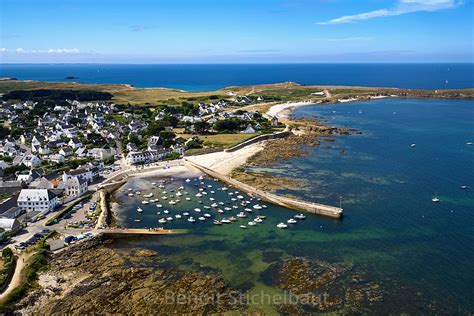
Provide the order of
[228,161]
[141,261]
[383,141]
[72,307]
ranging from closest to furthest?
[72,307] → [141,261] → [228,161] → [383,141]

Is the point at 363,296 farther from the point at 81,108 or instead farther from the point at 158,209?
the point at 81,108

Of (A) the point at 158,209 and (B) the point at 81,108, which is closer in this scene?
(A) the point at 158,209

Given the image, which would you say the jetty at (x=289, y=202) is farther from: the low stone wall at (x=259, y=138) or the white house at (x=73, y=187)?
the white house at (x=73, y=187)

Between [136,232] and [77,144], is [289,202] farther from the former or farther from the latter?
[77,144]

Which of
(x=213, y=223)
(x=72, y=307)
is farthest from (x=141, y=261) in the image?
(x=213, y=223)

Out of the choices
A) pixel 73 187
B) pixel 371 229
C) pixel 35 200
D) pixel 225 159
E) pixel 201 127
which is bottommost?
pixel 371 229

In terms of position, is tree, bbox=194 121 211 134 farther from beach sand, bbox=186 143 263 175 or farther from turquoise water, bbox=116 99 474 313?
turquoise water, bbox=116 99 474 313

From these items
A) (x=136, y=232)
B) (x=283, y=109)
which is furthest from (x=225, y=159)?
(x=283, y=109)
